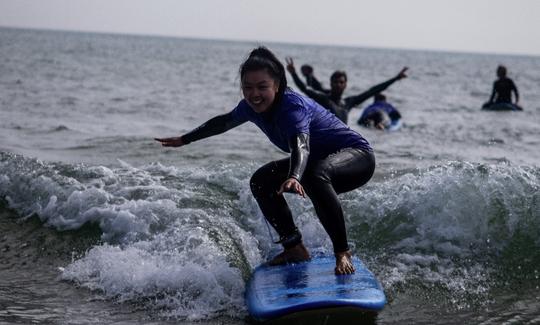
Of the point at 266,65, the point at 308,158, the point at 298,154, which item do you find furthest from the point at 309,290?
the point at 266,65

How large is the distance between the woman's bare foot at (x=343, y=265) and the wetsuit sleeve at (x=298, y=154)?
0.70m

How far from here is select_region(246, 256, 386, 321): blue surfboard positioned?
12.8 ft

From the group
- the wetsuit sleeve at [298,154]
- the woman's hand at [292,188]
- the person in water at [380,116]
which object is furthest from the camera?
the person in water at [380,116]

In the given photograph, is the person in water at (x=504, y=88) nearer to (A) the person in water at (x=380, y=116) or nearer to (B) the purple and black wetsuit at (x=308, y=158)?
(A) the person in water at (x=380, y=116)

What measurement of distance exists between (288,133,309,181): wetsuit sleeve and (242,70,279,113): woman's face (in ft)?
1.13

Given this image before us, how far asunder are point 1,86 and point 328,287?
60.8ft

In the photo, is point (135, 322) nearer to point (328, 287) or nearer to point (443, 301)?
point (328, 287)

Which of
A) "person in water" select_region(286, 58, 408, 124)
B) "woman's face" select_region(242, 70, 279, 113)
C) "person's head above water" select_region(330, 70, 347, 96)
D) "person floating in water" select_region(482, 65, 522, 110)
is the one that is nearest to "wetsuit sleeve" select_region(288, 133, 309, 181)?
"woman's face" select_region(242, 70, 279, 113)

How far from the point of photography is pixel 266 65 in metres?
4.36

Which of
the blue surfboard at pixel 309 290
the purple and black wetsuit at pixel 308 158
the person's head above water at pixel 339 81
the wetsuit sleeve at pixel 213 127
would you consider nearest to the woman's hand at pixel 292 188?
the purple and black wetsuit at pixel 308 158

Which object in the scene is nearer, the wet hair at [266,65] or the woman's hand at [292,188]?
the woman's hand at [292,188]

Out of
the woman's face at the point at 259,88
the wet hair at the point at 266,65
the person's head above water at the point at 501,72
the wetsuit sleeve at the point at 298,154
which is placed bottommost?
the wetsuit sleeve at the point at 298,154

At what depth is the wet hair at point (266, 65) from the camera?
4348 mm

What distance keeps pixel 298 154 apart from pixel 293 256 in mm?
1082
